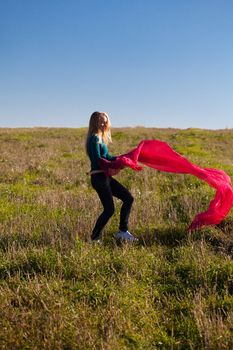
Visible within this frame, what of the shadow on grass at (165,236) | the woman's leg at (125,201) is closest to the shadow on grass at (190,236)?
the shadow on grass at (165,236)

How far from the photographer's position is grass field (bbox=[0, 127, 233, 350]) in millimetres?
4023

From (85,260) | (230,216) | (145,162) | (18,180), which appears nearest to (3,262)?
(85,260)

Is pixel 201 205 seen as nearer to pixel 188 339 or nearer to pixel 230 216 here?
pixel 230 216

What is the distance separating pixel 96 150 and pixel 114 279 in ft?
7.26

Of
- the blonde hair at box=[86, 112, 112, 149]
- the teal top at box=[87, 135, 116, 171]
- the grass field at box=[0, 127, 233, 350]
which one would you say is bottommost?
the grass field at box=[0, 127, 233, 350]

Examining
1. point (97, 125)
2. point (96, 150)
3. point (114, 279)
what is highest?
point (97, 125)

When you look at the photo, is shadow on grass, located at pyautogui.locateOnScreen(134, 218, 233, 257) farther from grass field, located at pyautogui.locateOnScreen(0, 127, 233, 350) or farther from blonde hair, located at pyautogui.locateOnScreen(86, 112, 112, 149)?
blonde hair, located at pyautogui.locateOnScreen(86, 112, 112, 149)

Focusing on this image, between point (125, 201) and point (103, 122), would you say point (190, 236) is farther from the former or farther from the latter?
point (103, 122)

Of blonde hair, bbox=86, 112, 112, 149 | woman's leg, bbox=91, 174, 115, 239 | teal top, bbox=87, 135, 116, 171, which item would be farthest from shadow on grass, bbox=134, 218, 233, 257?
blonde hair, bbox=86, 112, 112, 149

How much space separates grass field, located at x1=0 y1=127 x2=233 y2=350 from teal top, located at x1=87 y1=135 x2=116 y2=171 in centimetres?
108

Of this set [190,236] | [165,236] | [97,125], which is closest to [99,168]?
[97,125]

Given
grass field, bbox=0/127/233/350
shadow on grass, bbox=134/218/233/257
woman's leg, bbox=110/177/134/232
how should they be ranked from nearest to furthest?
grass field, bbox=0/127/233/350 → shadow on grass, bbox=134/218/233/257 → woman's leg, bbox=110/177/134/232

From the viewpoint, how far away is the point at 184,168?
757cm

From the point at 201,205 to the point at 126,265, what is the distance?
3.32m
